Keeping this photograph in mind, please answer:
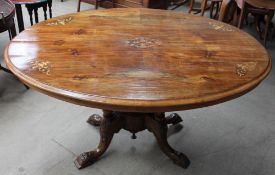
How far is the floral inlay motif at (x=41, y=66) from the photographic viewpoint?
3.86 ft

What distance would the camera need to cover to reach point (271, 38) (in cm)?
377

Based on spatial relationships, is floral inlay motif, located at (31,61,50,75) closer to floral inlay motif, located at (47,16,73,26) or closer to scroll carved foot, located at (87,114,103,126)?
floral inlay motif, located at (47,16,73,26)

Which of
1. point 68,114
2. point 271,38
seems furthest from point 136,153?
point 271,38

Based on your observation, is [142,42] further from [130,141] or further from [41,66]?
[130,141]

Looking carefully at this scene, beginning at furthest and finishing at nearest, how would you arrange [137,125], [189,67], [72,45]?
[137,125], [72,45], [189,67]

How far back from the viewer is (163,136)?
5.71 ft

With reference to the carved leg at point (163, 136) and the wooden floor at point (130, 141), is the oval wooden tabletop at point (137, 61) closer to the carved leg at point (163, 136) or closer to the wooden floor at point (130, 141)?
the carved leg at point (163, 136)

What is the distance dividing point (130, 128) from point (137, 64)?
59cm

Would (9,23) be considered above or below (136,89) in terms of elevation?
below

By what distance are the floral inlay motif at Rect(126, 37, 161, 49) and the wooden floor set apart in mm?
757

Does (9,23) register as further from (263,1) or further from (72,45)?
(263,1)

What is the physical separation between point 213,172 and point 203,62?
→ 31.3 inches

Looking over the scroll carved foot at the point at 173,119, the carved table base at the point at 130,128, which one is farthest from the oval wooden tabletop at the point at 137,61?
the scroll carved foot at the point at 173,119

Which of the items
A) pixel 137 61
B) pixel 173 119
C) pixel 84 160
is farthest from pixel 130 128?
pixel 137 61
